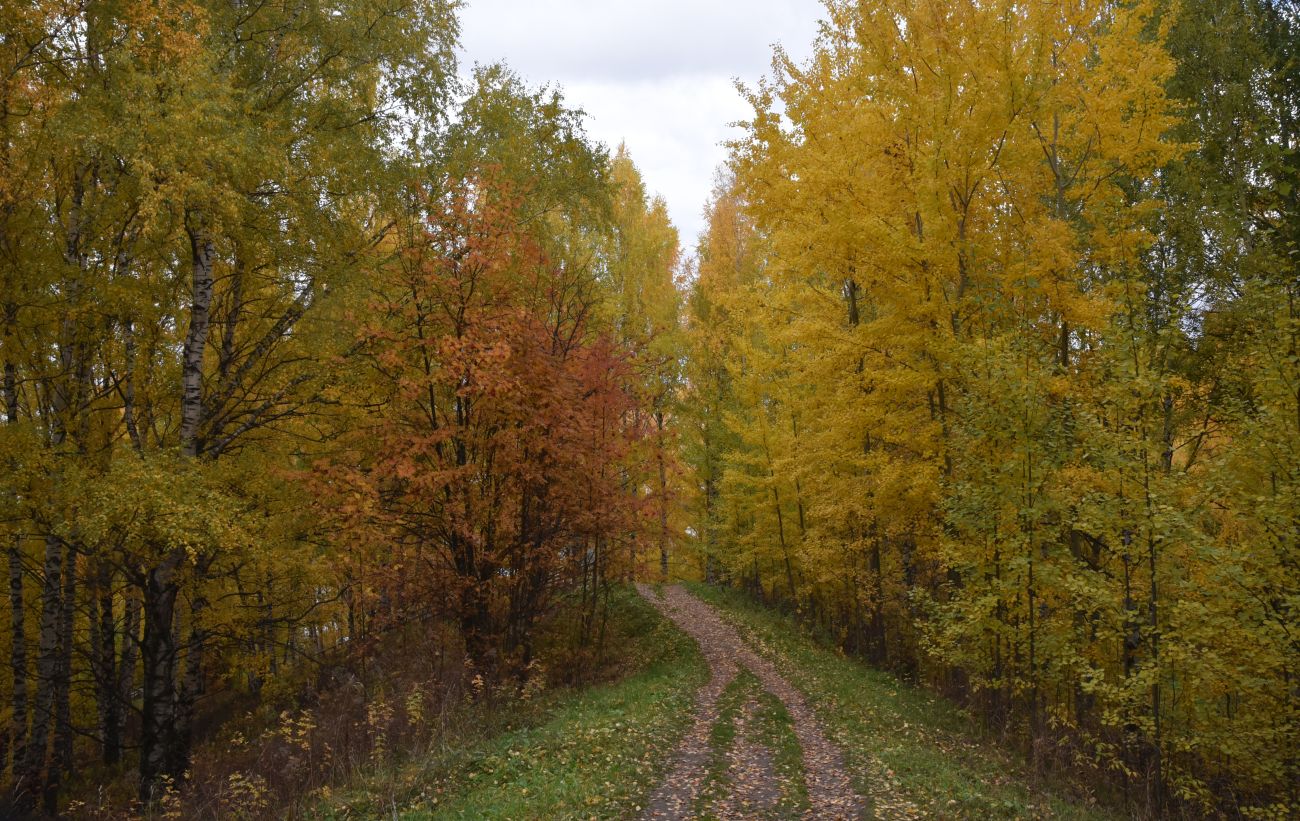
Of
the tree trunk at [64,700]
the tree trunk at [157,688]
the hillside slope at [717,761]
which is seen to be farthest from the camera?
the tree trunk at [64,700]

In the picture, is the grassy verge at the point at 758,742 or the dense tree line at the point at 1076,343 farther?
the dense tree line at the point at 1076,343

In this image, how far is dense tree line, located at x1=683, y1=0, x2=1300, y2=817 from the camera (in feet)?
29.6

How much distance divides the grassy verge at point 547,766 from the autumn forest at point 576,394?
0.10 m

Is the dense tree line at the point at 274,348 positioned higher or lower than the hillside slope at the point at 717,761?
higher

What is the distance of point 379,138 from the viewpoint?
487 inches

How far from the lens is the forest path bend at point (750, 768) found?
7645 mm

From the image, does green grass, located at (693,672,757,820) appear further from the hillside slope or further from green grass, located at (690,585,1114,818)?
green grass, located at (690,585,1114,818)

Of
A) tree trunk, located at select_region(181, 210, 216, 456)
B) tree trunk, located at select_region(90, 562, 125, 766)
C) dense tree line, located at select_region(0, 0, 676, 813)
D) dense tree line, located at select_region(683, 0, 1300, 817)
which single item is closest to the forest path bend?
dense tree line, located at select_region(683, 0, 1300, 817)

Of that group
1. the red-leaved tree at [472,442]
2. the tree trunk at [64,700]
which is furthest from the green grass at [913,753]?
the tree trunk at [64,700]

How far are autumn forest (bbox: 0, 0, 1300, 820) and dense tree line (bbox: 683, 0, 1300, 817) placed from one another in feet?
0.28

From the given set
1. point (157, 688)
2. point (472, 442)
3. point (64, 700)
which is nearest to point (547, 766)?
point (472, 442)

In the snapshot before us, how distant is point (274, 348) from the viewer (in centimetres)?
1213

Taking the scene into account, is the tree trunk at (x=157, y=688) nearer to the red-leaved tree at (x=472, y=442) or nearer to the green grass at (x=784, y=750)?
the red-leaved tree at (x=472, y=442)

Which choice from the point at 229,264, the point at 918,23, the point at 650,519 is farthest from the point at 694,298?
the point at 229,264
